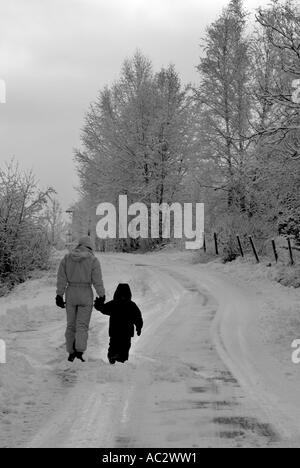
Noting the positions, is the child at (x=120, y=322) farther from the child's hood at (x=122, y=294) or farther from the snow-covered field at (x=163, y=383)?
the snow-covered field at (x=163, y=383)

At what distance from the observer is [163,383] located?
282 inches

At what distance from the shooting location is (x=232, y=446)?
4.67 metres

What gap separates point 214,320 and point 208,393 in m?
6.34

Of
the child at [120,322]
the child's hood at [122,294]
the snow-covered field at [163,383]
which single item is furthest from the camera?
the child's hood at [122,294]

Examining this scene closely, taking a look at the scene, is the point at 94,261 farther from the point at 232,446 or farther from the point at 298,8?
the point at 298,8

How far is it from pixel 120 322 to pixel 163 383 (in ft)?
5.02

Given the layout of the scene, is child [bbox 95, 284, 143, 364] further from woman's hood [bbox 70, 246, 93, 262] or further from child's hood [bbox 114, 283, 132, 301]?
woman's hood [bbox 70, 246, 93, 262]

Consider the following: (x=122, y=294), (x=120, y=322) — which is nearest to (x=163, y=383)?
(x=120, y=322)

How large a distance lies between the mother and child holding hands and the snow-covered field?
26 cm

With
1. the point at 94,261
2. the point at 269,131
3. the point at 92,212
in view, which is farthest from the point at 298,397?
the point at 92,212

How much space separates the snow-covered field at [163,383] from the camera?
5035mm

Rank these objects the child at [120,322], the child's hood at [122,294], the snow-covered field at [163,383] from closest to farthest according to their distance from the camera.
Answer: the snow-covered field at [163,383]
the child at [120,322]
the child's hood at [122,294]

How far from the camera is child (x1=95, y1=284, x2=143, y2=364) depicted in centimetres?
832

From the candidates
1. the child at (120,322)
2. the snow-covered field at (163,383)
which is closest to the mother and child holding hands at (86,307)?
the child at (120,322)
